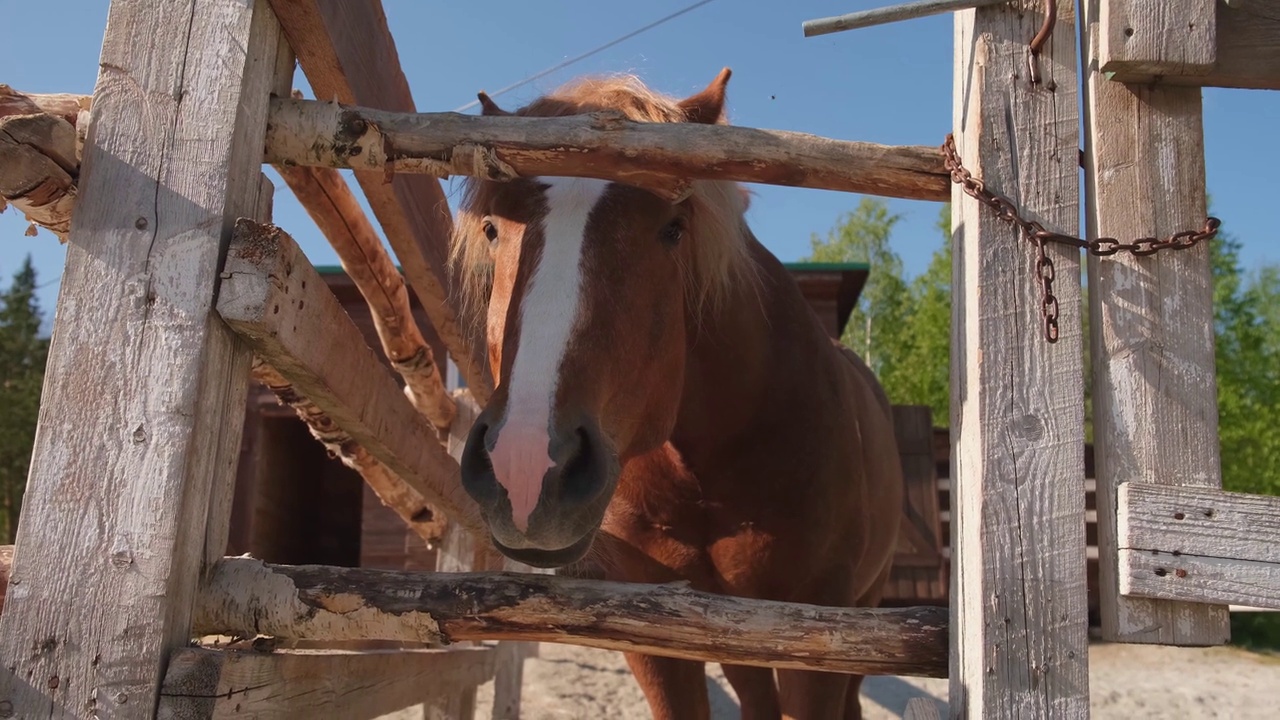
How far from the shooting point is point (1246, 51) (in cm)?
153

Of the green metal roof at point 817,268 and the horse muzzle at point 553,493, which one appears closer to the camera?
the horse muzzle at point 553,493

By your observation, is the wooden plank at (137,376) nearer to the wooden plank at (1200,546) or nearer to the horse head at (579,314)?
the horse head at (579,314)

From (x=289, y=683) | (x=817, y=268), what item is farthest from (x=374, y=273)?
(x=817, y=268)

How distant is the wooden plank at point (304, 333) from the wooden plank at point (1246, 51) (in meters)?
1.52

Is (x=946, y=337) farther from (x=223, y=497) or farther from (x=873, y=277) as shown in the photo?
(x=223, y=497)

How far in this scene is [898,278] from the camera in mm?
24156

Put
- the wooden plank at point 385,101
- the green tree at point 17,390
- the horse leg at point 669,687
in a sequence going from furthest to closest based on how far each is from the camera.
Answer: the green tree at point 17,390 → the horse leg at point 669,687 → the wooden plank at point 385,101

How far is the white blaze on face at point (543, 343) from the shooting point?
1.52 meters

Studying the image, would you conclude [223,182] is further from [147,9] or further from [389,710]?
[389,710]

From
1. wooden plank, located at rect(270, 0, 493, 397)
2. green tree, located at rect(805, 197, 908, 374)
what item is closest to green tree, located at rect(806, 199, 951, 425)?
green tree, located at rect(805, 197, 908, 374)

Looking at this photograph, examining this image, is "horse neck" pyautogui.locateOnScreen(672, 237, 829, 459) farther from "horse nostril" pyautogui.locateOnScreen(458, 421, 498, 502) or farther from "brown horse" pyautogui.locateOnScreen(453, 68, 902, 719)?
"horse nostril" pyautogui.locateOnScreen(458, 421, 498, 502)

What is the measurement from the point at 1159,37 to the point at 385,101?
1.77 m

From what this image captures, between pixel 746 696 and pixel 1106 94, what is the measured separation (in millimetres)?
2258

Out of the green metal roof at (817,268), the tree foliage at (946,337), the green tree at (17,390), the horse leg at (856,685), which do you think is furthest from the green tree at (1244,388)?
the green tree at (17,390)
